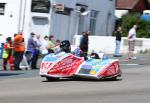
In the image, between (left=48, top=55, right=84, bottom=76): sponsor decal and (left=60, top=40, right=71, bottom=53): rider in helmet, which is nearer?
(left=48, top=55, right=84, bottom=76): sponsor decal

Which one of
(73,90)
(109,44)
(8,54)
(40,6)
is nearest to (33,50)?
(8,54)

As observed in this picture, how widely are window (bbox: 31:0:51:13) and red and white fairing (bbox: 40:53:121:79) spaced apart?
17344mm

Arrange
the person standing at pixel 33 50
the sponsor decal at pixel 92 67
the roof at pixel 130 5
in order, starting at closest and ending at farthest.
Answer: the sponsor decal at pixel 92 67, the person standing at pixel 33 50, the roof at pixel 130 5

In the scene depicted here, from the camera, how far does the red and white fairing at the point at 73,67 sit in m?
18.1

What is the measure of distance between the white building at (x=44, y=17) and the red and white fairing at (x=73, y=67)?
1717 centimetres

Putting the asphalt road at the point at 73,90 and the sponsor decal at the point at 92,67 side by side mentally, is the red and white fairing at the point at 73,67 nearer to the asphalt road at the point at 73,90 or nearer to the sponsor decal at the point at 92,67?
the sponsor decal at the point at 92,67

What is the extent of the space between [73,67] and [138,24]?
28.0 m

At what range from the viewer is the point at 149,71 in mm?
23281

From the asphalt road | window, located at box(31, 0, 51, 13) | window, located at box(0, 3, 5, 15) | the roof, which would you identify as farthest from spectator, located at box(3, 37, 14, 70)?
the roof

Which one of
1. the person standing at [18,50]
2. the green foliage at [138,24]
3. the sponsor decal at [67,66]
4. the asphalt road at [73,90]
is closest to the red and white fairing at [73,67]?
the sponsor decal at [67,66]

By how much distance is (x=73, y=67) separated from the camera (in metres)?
18.3

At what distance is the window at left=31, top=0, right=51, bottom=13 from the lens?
3545cm

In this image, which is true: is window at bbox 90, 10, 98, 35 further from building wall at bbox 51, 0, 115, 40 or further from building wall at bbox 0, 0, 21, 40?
building wall at bbox 0, 0, 21, 40

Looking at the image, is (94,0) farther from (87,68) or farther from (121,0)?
(87,68)
